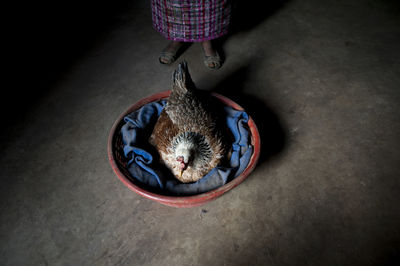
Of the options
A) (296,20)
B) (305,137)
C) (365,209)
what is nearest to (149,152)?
(305,137)

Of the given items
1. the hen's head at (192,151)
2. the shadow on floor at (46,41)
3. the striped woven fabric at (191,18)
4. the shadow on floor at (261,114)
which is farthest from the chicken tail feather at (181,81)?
the shadow on floor at (46,41)

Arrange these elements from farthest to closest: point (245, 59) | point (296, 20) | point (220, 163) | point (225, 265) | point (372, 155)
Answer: point (296, 20) → point (245, 59) → point (372, 155) → point (220, 163) → point (225, 265)

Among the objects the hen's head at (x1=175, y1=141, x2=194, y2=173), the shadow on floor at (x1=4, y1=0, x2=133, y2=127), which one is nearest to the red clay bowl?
the hen's head at (x1=175, y1=141, x2=194, y2=173)

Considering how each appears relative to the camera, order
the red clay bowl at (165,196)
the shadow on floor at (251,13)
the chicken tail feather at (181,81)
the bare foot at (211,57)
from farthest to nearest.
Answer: the shadow on floor at (251,13)
the bare foot at (211,57)
the chicken tail feather at (181,81)
the red clay bowl at (165,196)

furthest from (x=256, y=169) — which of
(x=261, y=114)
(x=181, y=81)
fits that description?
(x=181, y=81)

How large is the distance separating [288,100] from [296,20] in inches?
46.4

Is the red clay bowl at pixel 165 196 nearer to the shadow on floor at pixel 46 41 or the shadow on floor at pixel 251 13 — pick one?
the shadow on floor at pixel 46 41

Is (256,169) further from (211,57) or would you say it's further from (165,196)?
(211,57)

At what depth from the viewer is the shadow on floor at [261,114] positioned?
5.18 feet

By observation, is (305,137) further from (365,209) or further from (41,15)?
(41,15)

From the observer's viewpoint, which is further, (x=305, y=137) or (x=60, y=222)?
(x=305, y=137)

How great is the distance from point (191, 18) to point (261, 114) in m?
0.81

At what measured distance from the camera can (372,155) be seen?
5.05 ft

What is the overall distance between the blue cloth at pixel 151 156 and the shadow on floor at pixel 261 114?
0.94ft
